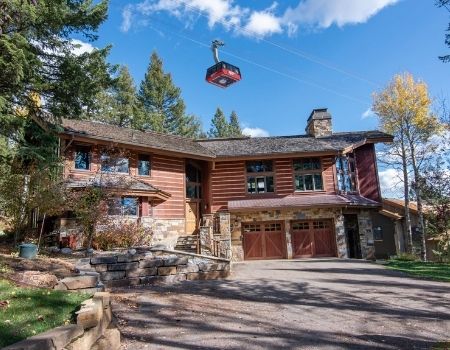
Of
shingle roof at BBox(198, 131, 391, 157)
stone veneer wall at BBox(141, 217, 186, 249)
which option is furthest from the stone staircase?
shingle roof at BBox(198, 131, 391, 157)

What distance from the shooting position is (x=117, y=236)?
40.8ft

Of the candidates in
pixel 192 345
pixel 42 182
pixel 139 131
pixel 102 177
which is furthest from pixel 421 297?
pixel 139 131

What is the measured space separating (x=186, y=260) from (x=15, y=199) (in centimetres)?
519

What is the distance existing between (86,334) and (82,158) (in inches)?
496

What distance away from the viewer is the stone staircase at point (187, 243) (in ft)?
53.4

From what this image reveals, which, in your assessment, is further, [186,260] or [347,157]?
[347,157]

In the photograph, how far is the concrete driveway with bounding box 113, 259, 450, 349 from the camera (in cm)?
513

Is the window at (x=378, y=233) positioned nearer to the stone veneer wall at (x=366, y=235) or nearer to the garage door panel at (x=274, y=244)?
the stone veneer wall at (x=366, y=235)

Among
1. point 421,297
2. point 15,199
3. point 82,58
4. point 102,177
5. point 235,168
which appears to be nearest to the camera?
point 421,297

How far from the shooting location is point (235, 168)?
20.3 meters

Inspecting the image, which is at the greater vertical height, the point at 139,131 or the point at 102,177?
the point at 139,131

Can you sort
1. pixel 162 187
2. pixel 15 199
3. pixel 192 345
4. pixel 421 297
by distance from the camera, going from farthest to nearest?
pixel 162 187
pixel 15 199
pixel 421 297
pixel 192 345

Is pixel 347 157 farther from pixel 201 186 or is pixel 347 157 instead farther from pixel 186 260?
pixel 186 260

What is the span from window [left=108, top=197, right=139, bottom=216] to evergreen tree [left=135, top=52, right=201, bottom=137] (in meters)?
20.6
